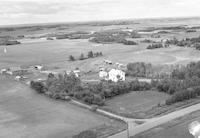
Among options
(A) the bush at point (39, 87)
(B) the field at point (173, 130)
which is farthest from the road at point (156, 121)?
(A) the bush at point (39, 87)

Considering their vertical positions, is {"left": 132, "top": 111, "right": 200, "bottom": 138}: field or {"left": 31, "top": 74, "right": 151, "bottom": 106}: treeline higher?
{"left": 31, "top": 74, "right": 151, "bottom": 106}: treeline

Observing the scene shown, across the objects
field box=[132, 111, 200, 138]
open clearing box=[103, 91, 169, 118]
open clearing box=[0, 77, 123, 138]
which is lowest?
open clearing box=[0, 77, 123, 138]

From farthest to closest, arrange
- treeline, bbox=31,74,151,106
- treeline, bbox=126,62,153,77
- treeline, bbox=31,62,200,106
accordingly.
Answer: treeline, bbox=126,62,153,77, treeline, bbox=31,74,151,106, treeline, bbox=31,62,200,106

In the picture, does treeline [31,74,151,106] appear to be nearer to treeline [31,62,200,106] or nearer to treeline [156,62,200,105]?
treeline [31,62,200,106]

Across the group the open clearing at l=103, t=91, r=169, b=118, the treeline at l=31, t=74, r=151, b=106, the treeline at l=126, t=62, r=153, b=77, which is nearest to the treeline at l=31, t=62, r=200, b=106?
the treeline at l=31, t=74, r=151, b=106

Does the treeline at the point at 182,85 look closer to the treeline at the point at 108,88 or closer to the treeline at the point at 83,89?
the treeline at the point at 108,88

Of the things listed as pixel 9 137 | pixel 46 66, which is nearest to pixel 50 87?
pixel 9 137
